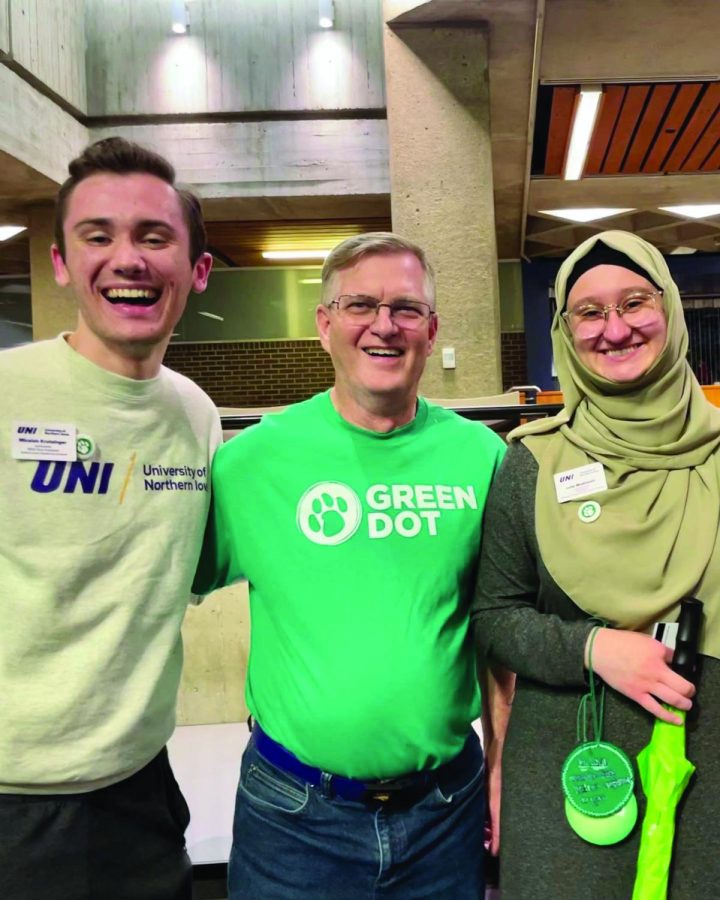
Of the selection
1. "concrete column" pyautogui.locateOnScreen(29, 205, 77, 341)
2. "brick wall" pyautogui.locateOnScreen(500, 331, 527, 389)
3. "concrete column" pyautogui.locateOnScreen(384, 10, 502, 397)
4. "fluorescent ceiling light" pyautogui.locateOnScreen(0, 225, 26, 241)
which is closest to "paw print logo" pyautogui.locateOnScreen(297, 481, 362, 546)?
"concrete column" pyautogui.locateOnScreen(384, 10, 502, 397)

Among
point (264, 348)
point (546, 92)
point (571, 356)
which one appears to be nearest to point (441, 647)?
point (571, 356)

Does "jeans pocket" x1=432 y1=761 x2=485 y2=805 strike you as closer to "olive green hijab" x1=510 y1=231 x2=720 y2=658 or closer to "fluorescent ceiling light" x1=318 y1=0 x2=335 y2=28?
"olive green hijab" x1=510 y1=231 x2=720 y2=658

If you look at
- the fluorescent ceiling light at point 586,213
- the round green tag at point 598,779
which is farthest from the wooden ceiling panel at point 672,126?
the round green tag at point 598,779

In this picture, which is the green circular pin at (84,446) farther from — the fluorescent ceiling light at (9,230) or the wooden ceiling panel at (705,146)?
the fluorescent ceiling light at (9,230)

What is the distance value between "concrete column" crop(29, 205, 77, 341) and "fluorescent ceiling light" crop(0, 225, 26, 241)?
84cm

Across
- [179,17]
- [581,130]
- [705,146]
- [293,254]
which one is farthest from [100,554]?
[293,254]

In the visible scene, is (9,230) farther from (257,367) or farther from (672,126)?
(672,126)

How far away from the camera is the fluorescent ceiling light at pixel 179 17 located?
709 cm

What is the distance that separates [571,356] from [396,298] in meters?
0.36

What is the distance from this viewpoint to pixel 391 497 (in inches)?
53.8

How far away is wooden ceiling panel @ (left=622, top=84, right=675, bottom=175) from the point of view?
5.98 meters

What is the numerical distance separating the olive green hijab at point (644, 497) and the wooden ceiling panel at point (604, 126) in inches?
221

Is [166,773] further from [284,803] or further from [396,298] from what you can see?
[396,298]

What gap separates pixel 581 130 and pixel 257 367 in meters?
5.73
